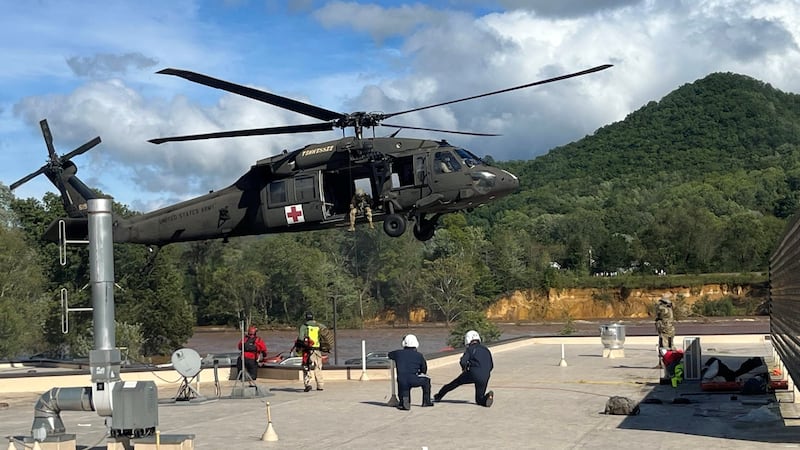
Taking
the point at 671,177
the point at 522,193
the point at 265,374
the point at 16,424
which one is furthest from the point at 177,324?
the point at 671,177

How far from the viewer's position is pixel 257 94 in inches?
808

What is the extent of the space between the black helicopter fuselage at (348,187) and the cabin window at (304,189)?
0.08 feet

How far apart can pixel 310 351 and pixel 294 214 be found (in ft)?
12.6

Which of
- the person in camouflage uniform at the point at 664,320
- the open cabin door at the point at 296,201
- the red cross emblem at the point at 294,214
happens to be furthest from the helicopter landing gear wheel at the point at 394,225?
the person in camouflage uniform at the point at 664,320

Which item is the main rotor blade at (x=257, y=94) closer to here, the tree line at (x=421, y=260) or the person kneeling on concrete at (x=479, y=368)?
the person kneeling on concrete at (x=479, y=368)

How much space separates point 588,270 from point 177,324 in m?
60.6

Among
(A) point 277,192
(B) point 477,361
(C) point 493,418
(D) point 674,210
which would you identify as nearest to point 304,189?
(A) point 277,192

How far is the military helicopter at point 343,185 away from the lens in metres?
22.9

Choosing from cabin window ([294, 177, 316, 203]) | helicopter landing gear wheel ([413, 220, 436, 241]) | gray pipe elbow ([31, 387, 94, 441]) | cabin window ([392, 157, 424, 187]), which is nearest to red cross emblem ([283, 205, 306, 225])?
cabin window ([294, 177, 316, 203])

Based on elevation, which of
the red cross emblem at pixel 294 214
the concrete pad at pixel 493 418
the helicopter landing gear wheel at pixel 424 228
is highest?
the red cross emblem at pixel 294 214

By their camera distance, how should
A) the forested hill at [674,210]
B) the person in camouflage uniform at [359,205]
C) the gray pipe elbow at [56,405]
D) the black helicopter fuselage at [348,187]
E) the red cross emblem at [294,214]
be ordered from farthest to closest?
the forested hill at [674,210] < the red cross emblem at [294,214] < the person in camouflage uniform at [359,205] < the black helicopter fuselage at [348,187] < the gray pipe elbow at [56,405]

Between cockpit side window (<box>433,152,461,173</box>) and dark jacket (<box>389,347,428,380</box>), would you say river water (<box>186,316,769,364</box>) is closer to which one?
cockpit side window (<box>433,152,461,173</box>)

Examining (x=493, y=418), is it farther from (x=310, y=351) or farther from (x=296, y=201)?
(x=296, y=201)

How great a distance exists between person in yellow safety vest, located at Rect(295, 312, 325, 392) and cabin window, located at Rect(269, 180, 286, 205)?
3.64m
